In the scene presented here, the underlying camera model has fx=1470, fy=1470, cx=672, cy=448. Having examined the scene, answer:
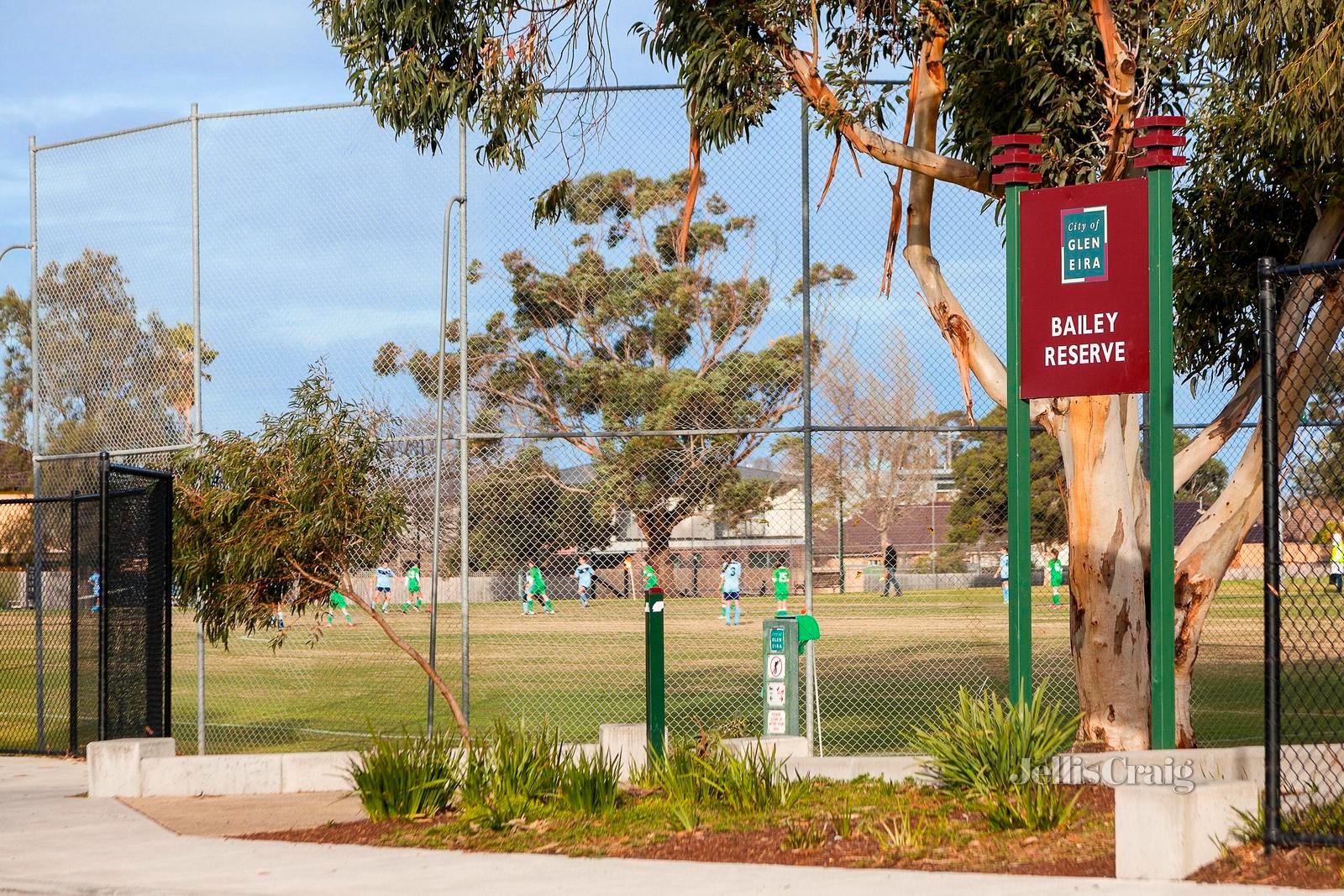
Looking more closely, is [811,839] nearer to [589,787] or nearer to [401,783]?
[589,787]

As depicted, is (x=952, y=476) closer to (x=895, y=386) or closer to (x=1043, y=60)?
(x=895, y=386)

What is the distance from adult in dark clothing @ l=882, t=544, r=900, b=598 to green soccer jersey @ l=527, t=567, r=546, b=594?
4757 mm

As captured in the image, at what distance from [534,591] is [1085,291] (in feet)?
43.1

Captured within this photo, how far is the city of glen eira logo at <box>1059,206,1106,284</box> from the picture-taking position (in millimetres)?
9391

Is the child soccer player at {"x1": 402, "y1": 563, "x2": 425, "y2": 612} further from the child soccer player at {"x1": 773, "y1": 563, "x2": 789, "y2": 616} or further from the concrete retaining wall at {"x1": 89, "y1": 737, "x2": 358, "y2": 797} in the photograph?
the concrete retaining wall at {"x1": 89, "y1": 737, "x2": 358, "y2": 797}

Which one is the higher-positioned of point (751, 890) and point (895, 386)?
point (895, 386)

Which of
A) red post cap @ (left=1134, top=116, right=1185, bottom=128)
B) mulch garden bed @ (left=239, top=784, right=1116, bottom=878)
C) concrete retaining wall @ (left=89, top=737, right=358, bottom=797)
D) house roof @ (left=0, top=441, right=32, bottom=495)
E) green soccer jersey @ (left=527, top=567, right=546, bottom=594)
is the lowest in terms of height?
concrete retaining wall @ (left=89, top=737, right=358, bottom=797)

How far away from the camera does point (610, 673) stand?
23938mm

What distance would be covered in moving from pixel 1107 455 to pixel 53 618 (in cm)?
1629

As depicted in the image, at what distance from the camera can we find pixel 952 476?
811 inches

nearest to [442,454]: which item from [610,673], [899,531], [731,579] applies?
[731,579]

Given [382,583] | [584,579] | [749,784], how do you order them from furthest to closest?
[584,579] → [382,583] → [749,784]

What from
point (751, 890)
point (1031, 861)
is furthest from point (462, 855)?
point (1031, 861)

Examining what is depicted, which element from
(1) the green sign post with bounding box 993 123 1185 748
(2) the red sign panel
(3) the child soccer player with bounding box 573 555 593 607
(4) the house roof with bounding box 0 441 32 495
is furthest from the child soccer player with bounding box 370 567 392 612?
(4) the house roof with bounding box 0 441 32 495
